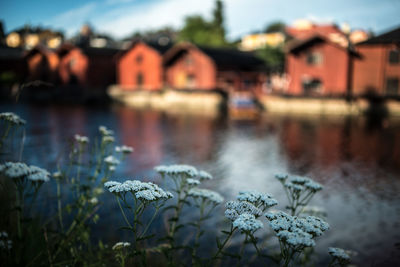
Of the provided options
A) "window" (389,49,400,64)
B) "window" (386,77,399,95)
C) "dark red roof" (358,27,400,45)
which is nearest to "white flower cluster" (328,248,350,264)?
"dark red roof" (358,27,400,45)

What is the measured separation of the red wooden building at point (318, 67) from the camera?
Answer: 38.6 meters

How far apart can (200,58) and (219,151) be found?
29813 mm

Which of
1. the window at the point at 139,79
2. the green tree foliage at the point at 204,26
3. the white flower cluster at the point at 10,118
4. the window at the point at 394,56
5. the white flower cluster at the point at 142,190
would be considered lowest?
the white flower cluster at the point at 142,190

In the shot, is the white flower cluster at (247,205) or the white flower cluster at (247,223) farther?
the white flower cluster at (247,205)

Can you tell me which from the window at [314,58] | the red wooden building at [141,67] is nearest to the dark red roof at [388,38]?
the window at [314,58]

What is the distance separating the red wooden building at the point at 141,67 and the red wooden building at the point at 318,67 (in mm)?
17597

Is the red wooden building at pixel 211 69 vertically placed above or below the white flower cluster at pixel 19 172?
above

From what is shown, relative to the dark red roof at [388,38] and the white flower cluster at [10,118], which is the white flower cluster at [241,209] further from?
the dark red roof at [388,38]

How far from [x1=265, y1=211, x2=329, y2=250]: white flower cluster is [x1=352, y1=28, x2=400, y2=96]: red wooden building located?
37724mm

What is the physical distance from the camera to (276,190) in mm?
11016

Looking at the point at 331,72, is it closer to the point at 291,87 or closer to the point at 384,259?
the point at 291,87

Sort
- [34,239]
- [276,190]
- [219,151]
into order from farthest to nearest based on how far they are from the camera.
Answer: [219,151], [276,190], [34,239]

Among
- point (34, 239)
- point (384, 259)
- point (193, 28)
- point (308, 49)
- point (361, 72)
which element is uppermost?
point (193, 28)

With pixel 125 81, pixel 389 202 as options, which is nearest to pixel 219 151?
pixel 389 202
